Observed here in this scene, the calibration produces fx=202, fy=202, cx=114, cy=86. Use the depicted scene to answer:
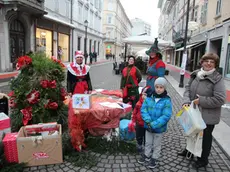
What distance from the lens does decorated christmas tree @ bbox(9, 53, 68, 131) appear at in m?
3.92

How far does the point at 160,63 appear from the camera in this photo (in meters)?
4.53

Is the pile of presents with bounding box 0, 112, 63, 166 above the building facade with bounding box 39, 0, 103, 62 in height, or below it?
below

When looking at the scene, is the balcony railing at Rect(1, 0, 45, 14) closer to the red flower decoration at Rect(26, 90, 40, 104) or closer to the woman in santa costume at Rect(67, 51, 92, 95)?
the woman in santa costume at Rect(67, 51, 92, 95)

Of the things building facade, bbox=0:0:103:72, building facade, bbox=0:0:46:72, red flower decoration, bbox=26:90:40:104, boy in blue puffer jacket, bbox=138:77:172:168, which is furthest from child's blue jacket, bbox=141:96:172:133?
building facade, bbox=0:0:46:72

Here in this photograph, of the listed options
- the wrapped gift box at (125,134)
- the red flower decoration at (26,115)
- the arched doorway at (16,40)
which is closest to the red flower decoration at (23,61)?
the red flower decoration at (26,115)

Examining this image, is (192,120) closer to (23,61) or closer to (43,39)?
(23,61)

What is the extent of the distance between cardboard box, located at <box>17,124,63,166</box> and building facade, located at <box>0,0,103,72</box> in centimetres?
202

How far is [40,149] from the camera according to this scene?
10.2 feet

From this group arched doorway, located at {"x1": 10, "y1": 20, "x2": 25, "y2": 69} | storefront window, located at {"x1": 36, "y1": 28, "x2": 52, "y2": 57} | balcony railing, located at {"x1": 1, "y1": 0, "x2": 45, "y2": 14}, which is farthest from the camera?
storefront window, located at {"x1": 36, "y1": 28, "x2": 52, "y2": 57}

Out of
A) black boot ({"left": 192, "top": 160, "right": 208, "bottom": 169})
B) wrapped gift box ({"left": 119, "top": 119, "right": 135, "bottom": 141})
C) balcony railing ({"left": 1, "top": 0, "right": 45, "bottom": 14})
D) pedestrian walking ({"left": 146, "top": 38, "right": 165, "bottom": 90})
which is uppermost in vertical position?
balcony railing ({"left": 1, "top": 0, "right": 45, "bottom": 14})

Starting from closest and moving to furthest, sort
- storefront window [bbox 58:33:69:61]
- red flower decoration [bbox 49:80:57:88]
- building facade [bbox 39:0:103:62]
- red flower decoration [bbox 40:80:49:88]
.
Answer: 1. red flower decoration [bbox 40:80:49:88]
2. red flower decoration [bbox 49:80:57:88]
3. building facade [bbox 39:0:103:62]
4. storefront window [bbox 58:33:69:61]

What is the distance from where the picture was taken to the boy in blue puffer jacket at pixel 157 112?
118 inches

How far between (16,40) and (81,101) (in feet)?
46.1

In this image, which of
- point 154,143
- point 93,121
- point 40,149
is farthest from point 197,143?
point 40,149
